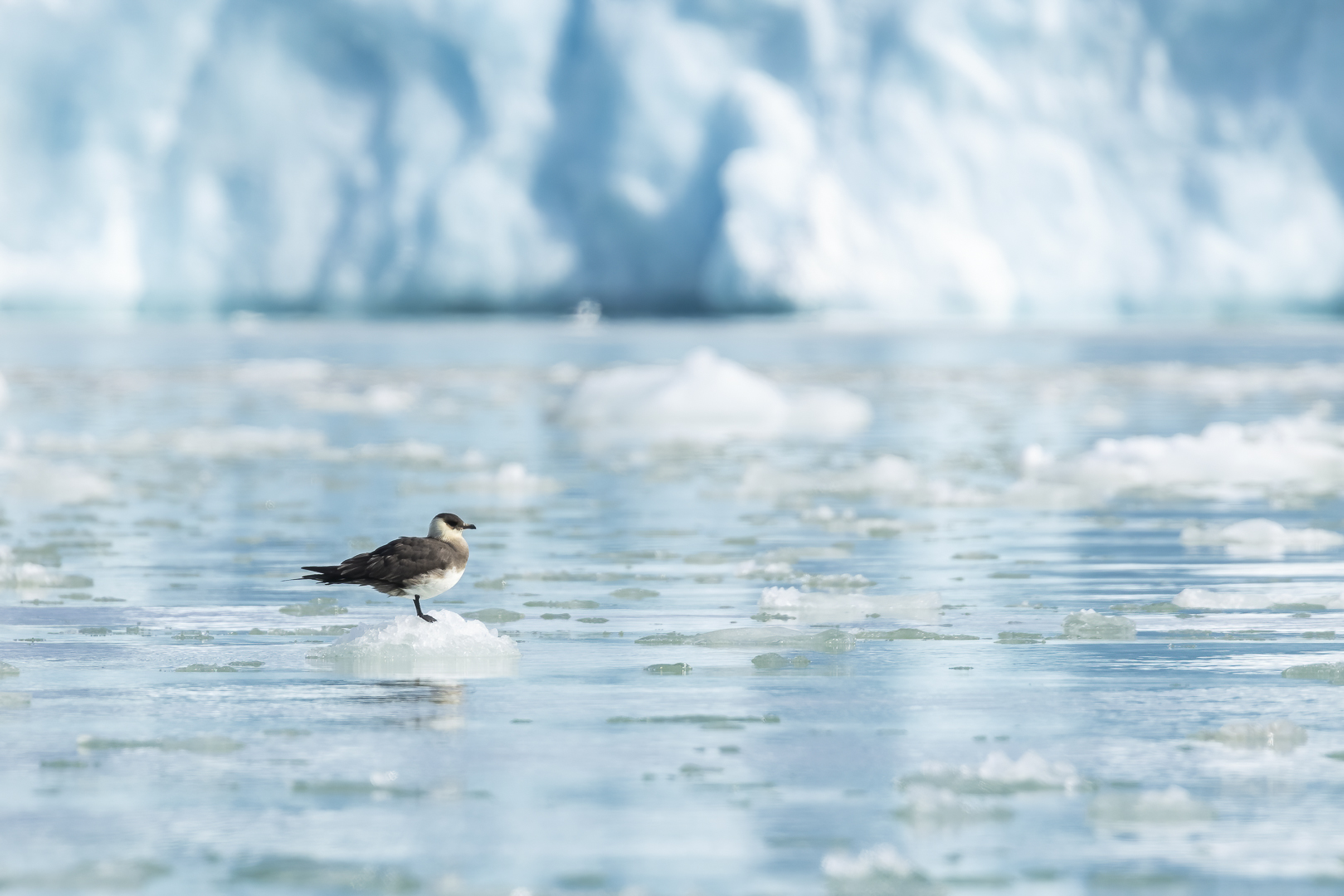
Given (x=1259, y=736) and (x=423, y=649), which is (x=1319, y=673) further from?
(x=423, y=649)

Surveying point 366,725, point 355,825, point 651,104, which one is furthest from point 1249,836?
point 651,104

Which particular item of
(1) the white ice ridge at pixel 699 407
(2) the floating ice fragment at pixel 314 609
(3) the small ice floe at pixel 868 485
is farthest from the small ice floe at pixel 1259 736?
(1) the white ice ridge at pixel 699 407

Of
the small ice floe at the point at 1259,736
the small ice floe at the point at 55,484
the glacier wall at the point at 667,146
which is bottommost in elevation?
the small ice floe at the point at 1259,736

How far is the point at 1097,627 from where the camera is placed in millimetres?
6582

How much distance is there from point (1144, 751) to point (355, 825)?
1.90 meters

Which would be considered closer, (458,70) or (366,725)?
(366,725)

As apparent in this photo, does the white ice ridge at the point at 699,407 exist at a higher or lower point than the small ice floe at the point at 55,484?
higher

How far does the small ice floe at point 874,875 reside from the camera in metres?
3.49

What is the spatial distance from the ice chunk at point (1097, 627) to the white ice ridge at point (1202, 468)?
15.8 ft

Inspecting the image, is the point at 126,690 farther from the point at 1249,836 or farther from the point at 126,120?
the point at 126,120

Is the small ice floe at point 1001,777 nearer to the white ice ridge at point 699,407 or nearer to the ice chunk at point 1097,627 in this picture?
the ice chunk at point 1097,627

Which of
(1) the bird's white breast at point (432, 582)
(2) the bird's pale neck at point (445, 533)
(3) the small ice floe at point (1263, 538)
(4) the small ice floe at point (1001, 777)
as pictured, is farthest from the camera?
(3) the small ice floe at point (1263, 538)

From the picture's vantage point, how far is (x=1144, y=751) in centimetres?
464

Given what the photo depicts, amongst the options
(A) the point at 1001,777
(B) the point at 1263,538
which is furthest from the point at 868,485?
(A) the point at 1001,777
